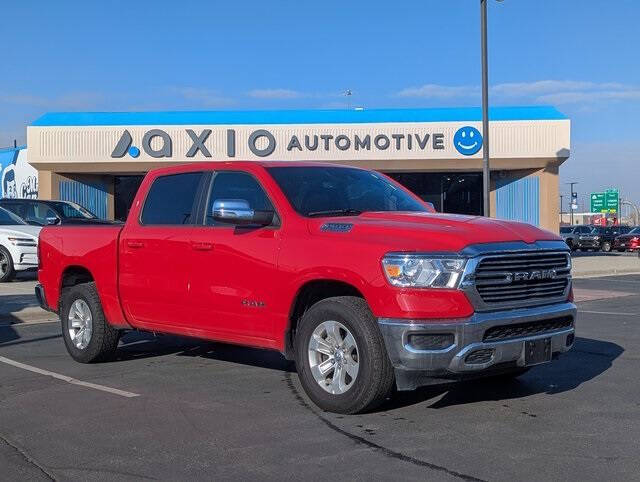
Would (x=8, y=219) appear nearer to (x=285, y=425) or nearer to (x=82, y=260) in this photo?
(x=82, y=260)

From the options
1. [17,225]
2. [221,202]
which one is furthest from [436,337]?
[17,225]

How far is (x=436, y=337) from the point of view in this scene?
18.0 feet

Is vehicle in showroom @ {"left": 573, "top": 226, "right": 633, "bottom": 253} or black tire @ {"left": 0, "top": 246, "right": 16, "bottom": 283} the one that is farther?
vehicle in showroom @ {"left": 573, "top": 226, "right": 633, "bottom": 253}

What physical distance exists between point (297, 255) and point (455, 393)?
1873 millimetres

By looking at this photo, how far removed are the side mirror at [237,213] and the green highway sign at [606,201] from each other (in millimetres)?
81664

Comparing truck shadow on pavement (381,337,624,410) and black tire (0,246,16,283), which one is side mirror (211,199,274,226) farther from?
black tire (0,246,16,283)

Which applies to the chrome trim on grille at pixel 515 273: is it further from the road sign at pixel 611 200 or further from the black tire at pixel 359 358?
the road sign at pixel 611 200

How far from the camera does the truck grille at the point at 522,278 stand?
561 centimetres

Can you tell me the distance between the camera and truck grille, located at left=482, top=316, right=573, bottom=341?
18.5 ft

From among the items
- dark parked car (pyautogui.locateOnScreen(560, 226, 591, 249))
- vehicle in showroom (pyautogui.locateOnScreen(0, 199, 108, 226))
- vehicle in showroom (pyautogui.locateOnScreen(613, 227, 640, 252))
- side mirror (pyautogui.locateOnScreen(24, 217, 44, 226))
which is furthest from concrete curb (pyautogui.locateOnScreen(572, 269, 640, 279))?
vehicle in showroom (pyautogui.locateOnScreen(613, 227, 640, 252))

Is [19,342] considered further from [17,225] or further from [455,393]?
[17,225]

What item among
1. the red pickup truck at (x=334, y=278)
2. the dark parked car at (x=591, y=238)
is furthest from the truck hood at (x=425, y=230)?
the dark parked car at (x=591, y=238)

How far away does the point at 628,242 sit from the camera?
43500 mm

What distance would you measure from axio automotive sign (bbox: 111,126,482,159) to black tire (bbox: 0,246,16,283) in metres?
10.7
